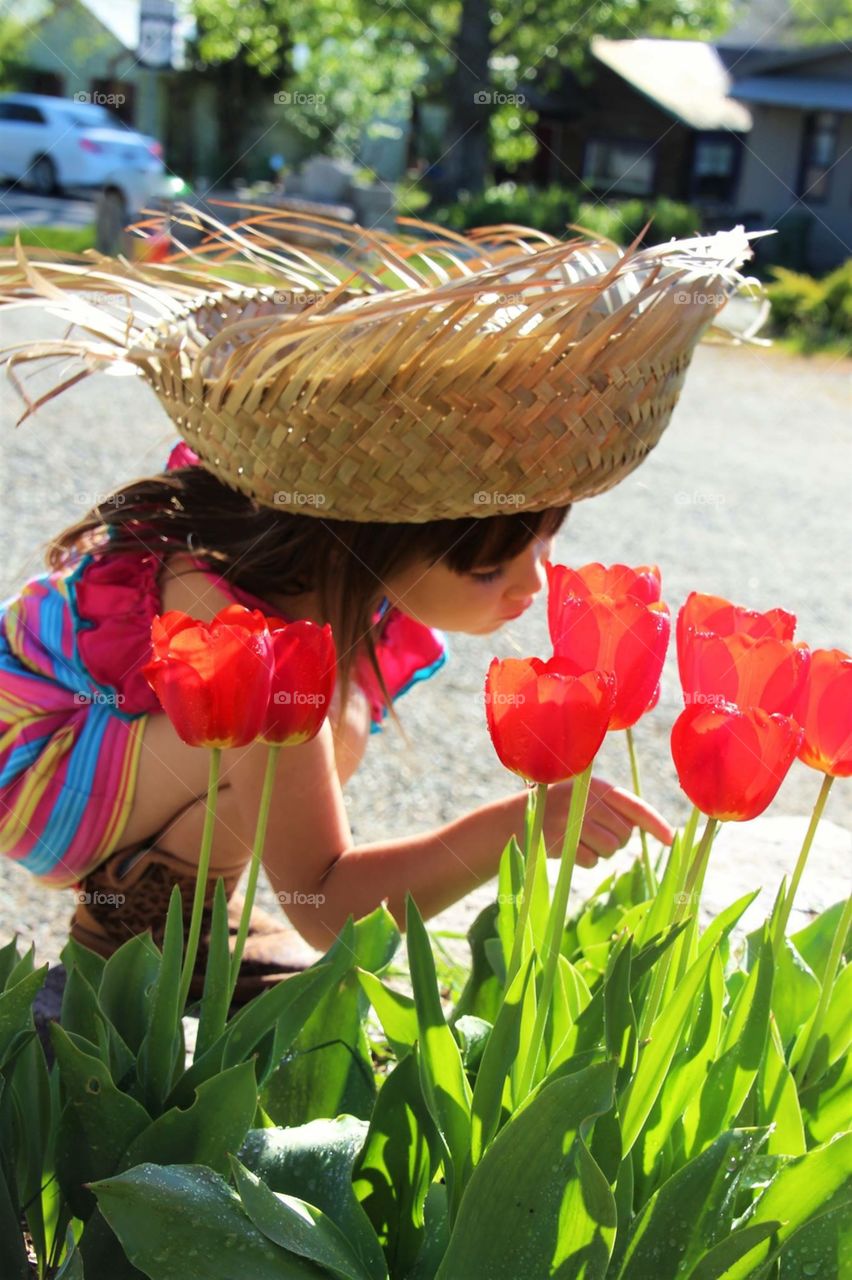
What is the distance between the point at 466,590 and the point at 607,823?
1.54ft

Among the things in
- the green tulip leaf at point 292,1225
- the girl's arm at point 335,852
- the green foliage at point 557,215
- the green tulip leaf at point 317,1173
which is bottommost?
the green foliage at point 557,215

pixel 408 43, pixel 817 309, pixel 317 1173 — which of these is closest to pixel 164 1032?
pixel 317 1173

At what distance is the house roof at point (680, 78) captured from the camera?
24.0 m

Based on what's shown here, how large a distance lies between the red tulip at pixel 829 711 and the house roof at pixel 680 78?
79.1 ft

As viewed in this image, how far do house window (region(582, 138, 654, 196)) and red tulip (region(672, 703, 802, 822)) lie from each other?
25.8 m

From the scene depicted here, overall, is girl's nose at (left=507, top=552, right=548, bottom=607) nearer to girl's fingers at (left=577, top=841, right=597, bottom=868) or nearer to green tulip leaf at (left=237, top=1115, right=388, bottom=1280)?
girl's fingers at (left=577, top=841, right=597, bottom=868)

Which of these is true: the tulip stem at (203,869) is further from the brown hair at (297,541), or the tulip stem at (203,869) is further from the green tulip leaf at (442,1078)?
the brown hair at (297,541)

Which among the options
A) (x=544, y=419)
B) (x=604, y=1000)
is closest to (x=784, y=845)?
(x=544, y=419)

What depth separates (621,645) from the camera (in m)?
1.03

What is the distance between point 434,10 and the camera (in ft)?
87.2

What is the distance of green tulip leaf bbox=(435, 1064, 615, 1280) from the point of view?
96cm

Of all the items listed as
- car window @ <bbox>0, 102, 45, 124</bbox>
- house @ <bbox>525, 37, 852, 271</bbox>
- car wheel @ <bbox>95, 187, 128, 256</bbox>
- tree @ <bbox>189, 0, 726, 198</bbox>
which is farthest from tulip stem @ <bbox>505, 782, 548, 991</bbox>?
tree @ <bbox>189, 0, 726, 198</bbox>

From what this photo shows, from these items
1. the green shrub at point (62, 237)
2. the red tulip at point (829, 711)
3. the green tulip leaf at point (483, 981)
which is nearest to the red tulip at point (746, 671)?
the red tulip at point (829, 711)

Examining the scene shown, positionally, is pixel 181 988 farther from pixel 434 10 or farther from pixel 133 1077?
pixel 434 10
